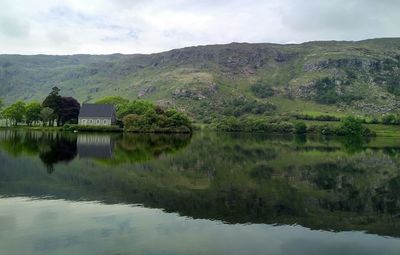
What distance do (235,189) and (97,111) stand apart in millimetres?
127883

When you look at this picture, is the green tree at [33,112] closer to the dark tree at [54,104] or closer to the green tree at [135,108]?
the dark tree at [54,104]

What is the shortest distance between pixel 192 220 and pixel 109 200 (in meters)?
7.82

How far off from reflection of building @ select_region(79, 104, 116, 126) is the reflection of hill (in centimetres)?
10364

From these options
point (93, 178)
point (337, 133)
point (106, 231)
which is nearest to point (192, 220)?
point (106, 231)

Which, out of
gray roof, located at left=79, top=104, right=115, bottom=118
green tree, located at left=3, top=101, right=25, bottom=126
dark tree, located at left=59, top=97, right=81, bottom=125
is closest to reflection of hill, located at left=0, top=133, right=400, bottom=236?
dark tree, located at left=59, top=97, right=81, bottom=125

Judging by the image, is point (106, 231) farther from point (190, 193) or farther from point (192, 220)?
point (190, 193)

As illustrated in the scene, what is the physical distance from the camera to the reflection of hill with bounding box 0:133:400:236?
29.7m

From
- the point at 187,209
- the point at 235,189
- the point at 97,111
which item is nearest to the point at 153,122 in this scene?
the point at 97,111

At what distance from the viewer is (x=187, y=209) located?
1179 inches

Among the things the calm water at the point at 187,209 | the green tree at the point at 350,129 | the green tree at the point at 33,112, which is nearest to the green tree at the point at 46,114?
the green tree at the point at 33,112

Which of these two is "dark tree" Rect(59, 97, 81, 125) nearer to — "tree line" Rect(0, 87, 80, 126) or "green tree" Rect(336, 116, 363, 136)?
"tree line" Rect(0, 87, 80, 126)

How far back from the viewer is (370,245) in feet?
77.2

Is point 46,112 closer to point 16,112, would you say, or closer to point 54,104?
point 54,104

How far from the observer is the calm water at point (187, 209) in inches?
861
